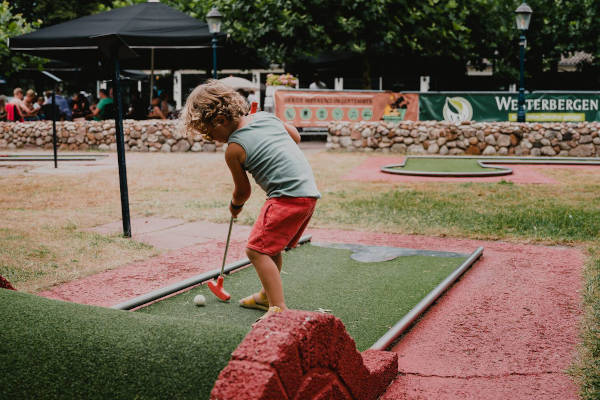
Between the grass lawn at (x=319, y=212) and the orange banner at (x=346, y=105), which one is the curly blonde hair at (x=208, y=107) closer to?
the grass lawn at (x=319, y=212)

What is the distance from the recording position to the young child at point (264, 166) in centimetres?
328

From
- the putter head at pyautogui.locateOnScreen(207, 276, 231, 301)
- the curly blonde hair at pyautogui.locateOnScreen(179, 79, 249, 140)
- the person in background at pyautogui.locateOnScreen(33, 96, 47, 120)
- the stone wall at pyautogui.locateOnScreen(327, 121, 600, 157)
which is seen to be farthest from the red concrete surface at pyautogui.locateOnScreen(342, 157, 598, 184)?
the person in background at pyautogui.locateOnScreen(33, 96, 47, 120)

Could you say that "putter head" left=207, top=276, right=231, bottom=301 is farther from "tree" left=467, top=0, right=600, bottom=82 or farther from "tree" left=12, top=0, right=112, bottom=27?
"tree" left=12, top=0, right=112, bottom=27

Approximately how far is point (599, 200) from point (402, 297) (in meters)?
5.45

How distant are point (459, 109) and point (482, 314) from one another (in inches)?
588

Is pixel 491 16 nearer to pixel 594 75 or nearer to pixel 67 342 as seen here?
pixel 594 75

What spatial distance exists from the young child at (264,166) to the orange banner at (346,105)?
14.9m

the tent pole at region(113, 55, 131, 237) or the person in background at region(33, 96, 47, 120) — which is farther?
the person in background at region(33, 96, 47, 120)

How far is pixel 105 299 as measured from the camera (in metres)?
4.11

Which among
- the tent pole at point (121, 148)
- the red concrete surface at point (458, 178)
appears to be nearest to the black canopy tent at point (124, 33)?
the red concrete surface at point (458, 178)

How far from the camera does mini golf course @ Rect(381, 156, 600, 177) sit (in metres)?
11.1

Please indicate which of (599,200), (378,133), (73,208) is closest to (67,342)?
(73,208)

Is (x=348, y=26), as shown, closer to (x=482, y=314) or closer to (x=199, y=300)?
(x=482, y=314)

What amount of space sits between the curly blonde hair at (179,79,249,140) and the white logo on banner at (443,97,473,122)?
1551 cm
